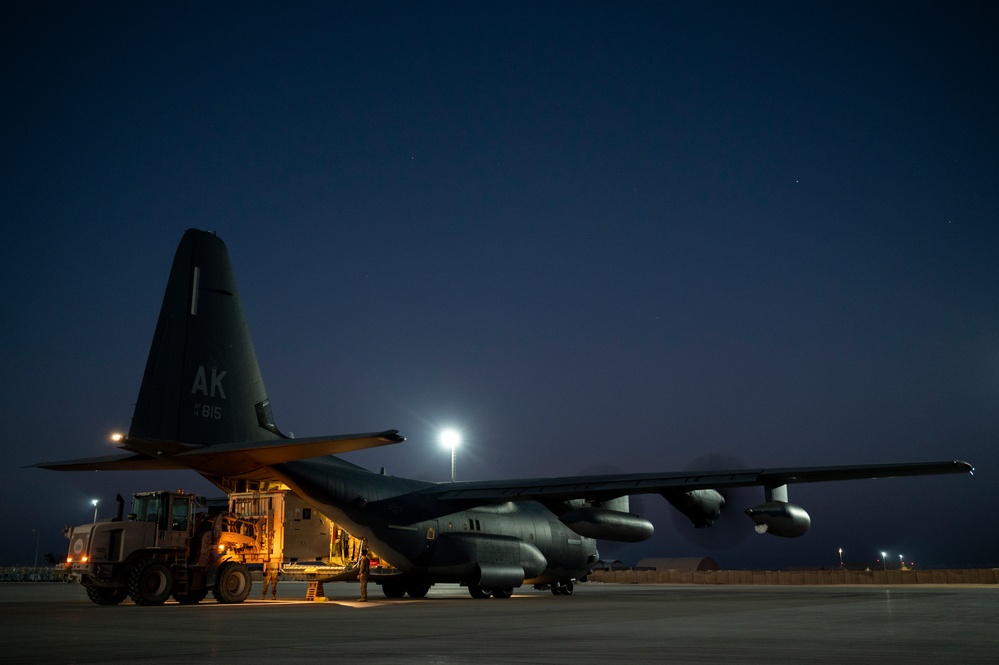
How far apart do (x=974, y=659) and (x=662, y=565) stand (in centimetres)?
8480

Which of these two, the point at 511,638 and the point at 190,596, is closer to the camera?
the point at 511,638

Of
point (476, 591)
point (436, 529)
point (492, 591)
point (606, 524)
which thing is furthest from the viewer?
point (492, 591)

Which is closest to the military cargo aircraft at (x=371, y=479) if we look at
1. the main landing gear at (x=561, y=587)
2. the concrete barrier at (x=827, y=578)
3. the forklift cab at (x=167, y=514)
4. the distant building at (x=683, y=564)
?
the main landing gear at (x=561, y=587)

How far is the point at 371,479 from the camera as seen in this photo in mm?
23047

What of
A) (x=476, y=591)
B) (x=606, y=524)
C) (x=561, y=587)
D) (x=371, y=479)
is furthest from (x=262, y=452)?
(x=561, y=587)

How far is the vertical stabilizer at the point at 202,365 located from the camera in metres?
18.4

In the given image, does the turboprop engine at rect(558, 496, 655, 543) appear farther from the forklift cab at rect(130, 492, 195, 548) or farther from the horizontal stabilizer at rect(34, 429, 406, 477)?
the forklift cab at rect(130, 492, 195, 548)

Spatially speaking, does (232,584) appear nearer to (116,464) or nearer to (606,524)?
(116,464)

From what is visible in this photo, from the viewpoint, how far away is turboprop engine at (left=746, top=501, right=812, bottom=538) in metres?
22.3

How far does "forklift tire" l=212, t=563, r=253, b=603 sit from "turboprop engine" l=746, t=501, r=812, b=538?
42.9 ft

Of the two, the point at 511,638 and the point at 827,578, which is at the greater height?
the point at 511,638

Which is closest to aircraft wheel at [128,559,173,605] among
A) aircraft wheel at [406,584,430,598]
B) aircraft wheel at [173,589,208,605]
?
aircraft wheel at [173,589,208,605]

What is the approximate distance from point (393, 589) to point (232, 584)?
5842mm

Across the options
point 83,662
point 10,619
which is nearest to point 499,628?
point 83,662
